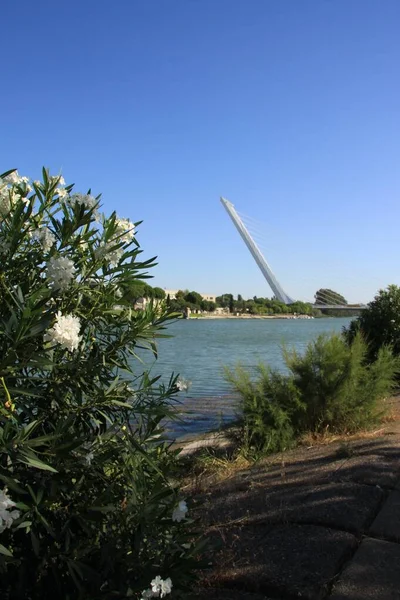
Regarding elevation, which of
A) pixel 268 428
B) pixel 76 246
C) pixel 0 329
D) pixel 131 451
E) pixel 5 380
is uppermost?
pixel 76 246

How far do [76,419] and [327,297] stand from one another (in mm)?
51683

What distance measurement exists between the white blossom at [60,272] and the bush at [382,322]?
12.9 meters

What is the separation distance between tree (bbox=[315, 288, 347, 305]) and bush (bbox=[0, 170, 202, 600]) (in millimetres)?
49364

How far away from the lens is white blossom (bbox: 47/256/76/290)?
94.8 inches

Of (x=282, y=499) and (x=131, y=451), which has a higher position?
(x=131, y=451)

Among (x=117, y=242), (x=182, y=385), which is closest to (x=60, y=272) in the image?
(x=117, y=242)

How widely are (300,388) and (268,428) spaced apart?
3.21 feet

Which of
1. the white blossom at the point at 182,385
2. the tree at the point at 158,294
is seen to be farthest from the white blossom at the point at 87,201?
the white blossom at the point at 182,385

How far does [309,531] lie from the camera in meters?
3.84

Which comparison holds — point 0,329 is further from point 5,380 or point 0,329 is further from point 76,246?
point 76,246

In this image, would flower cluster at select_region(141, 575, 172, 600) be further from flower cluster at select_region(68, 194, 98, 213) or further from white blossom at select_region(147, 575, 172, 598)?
flower cluster at select_region(68, 194, 98, 213)

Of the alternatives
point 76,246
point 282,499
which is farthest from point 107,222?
point 282,499

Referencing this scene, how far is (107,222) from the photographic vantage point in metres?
2.84

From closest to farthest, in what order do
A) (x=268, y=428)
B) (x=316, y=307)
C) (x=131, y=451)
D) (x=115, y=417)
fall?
(x=131, y=451) < (x=115, y=417) < (x=268, y=428) < (x=316, y=307)
